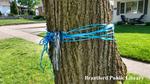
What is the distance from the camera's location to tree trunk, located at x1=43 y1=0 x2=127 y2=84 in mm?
2172

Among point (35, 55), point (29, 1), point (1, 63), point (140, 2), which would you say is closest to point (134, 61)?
point (35, 55)

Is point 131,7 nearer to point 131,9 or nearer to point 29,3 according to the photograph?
point 131,9

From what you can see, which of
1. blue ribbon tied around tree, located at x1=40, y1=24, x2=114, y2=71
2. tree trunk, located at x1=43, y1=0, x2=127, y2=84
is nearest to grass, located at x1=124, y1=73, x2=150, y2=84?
tree trunk, located at x1=43, y1=0, x2=127, y2=84

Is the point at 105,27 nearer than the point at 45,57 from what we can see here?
Yes

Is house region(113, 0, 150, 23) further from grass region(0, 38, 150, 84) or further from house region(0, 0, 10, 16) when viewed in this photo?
house region(0, 0, 10, 16)

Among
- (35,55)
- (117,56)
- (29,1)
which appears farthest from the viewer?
(29,1)

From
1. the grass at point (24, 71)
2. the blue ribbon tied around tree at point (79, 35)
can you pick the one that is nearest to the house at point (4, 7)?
the grass at point (24, 71)

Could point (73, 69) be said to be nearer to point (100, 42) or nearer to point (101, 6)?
point (100, 42)

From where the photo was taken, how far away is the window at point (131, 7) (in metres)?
21.3

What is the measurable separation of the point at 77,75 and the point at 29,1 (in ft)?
166

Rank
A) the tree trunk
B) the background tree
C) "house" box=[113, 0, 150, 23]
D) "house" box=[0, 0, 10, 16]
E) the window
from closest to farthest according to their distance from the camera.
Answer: the tree trunk < "house" box=[113, 0, 150, 23] < the window < the background tree < "house" box=[0, 0, 10, 16]

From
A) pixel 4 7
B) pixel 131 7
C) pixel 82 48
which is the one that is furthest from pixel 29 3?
pixel 82 48

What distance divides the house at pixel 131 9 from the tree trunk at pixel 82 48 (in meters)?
18.9

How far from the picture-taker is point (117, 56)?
8.17ft
